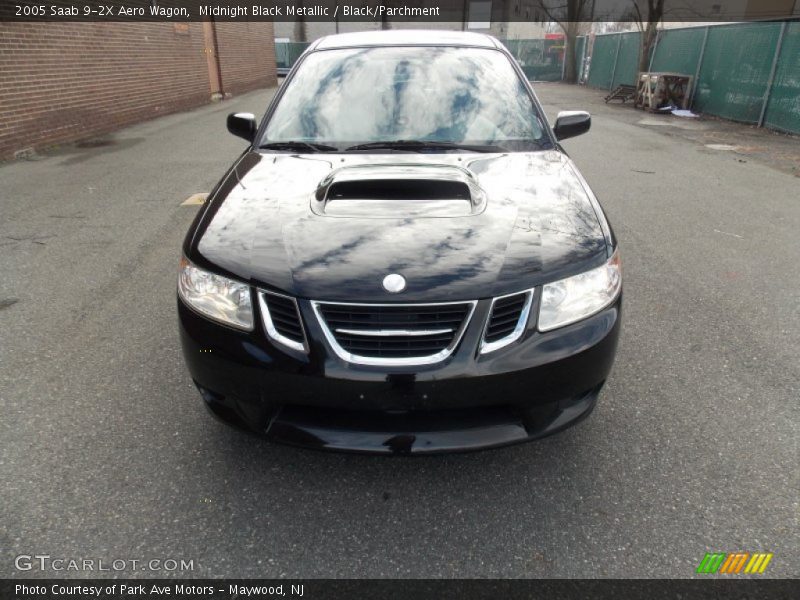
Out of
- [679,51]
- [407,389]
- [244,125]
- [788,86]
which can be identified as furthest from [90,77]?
[679,51]

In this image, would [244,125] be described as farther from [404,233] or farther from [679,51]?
[679,51]

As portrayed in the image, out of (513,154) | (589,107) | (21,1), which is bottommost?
(589,107)

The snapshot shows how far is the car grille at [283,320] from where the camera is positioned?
6.23ft

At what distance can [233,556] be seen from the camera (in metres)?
1.92

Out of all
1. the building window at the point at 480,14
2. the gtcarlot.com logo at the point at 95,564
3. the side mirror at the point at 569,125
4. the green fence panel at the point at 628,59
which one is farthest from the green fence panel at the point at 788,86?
the building window at the point at 480,14

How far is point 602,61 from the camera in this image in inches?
1016

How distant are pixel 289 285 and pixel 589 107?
61.0 feet

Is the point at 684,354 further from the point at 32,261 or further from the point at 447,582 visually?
the point at 32,261

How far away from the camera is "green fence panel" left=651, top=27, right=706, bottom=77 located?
15.7m

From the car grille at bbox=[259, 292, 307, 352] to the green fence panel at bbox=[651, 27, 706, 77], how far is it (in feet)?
56.9

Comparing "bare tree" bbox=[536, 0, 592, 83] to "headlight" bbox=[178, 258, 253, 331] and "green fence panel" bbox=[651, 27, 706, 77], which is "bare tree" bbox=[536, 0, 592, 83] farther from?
"headlight" bbox=[178, 258, 253, 331]

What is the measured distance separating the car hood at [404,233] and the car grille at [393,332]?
0.05m

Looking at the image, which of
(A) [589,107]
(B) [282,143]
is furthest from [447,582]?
(A) [589,107]

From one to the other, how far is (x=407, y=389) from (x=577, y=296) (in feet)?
2.38
